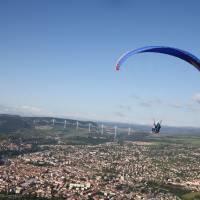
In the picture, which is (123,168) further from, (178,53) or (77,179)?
(178,53)

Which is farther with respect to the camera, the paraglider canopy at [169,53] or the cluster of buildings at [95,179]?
the cluster of buildings at [95,179]

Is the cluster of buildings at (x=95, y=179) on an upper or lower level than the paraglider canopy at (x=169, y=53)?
lower

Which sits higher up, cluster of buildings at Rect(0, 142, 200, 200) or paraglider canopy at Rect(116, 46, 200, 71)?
paraglider canopy at Rect(116, 46, 200, 71)

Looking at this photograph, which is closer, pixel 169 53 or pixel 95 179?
pixel 169 53

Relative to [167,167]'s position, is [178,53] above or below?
above

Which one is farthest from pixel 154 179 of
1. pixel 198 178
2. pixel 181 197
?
pixel 181 197

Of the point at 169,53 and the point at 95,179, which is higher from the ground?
the point at 169,53

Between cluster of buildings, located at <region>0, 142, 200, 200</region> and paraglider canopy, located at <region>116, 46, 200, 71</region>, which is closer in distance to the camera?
paraglider canopy, located at <region>116, 46, 200, 71</region>

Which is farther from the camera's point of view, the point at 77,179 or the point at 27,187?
the point at 77,179

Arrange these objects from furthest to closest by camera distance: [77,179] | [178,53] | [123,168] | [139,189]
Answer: [123,168], [77,179], [139,189], [178,53]

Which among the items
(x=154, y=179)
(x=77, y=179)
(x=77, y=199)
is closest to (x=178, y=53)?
(x=77, y=199)

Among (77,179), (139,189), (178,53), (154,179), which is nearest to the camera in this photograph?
(178,53)
